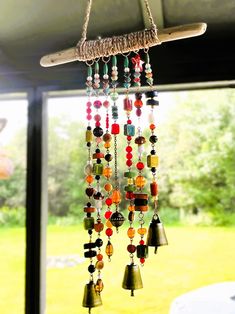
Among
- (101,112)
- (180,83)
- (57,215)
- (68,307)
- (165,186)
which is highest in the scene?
(180,83)

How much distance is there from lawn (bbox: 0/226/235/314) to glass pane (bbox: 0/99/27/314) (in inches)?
0.6

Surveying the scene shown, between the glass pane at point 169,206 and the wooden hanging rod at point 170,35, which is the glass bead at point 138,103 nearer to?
the wooden hanging rod at point 170,35

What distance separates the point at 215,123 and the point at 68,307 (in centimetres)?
107

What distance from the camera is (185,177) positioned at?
1.66 meters

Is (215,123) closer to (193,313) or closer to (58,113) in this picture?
(58,113)

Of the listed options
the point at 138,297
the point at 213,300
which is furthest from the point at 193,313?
the point at 138,297

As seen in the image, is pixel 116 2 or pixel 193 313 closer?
pixel 116 2

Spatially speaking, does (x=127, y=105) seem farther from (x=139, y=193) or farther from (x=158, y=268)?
(x=158, y=268)

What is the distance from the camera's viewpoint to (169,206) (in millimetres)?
1592

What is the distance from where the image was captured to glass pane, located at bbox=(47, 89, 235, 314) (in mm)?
1586

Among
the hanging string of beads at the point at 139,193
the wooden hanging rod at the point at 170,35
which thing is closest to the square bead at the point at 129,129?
the hanging string of beads at the point at 139,193

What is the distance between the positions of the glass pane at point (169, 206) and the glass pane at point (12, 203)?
0.13m

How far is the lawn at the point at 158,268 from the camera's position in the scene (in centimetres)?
158

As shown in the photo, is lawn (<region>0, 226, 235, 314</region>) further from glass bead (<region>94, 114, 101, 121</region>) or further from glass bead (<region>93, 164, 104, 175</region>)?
glass bead (<region>94, 114, 101, 121</region>)
